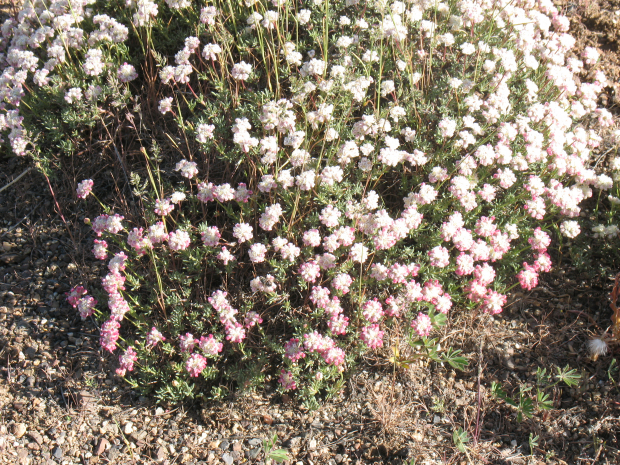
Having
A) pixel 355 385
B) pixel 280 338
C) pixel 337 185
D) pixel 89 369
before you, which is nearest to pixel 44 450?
pixel 89 369

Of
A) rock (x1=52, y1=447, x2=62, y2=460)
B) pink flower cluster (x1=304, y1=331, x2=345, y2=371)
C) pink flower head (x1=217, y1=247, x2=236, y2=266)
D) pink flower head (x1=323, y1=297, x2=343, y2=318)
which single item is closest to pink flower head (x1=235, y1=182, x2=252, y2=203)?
pink flower head (x1=217, y1=247, x2=236, y2=266)

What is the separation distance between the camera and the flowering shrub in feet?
10.5

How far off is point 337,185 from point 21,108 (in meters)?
2.85

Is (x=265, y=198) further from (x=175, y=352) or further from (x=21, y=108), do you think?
(x=21, y=108)

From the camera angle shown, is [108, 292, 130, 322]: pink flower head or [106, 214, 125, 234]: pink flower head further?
[106, 214, 125, 234]: pink flower head

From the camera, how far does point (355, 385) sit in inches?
129

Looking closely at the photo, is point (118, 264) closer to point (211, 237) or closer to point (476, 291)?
point (211, 237)

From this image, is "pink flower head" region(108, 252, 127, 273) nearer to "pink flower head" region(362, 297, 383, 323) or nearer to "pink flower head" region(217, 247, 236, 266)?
"pink flower head" region(217, 247, 236, 266)

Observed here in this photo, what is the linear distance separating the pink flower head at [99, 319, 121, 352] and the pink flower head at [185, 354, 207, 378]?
483 mm

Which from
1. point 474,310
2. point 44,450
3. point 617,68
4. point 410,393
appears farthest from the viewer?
point 617,68

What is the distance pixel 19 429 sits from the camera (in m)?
3.01

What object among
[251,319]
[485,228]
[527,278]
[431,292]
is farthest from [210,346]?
[527,278]

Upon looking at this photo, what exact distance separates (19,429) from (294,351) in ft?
5.56

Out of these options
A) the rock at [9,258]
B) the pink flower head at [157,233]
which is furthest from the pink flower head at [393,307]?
the rock at [9,258]
